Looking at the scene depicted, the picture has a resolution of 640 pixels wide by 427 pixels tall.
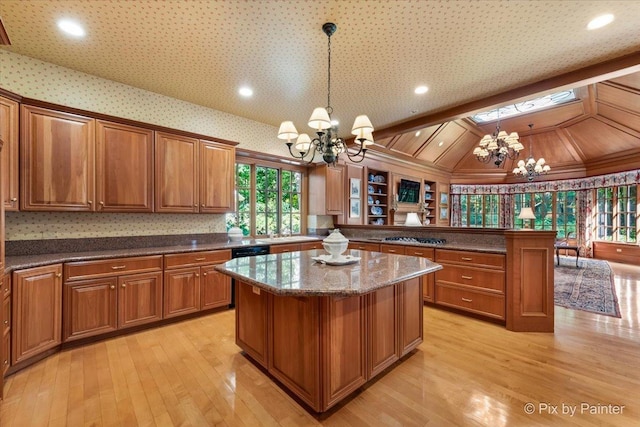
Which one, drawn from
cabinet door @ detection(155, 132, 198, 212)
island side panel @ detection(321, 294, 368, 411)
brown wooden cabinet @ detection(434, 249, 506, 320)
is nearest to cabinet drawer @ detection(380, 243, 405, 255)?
brown wooden cabinet @ detection(434, 249, 506, 320)

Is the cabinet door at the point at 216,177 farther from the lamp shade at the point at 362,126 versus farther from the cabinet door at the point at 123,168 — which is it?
the lamp shade at the point at 362,126

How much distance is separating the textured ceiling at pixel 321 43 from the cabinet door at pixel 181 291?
2.37 m

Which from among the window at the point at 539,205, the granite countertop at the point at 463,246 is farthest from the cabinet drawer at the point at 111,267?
the window at the point at 539,205

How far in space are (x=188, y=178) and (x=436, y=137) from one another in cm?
623

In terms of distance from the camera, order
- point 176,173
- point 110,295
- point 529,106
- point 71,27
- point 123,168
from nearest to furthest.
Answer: point 71,27 → point 110,295 → point 123,168 → point 176,173 → point 529,106

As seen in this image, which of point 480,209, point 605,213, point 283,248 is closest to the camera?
point 283,248

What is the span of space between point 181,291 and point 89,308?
862 millimetres

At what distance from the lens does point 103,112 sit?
3270 mm

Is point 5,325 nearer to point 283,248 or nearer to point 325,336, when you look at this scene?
point 325,336

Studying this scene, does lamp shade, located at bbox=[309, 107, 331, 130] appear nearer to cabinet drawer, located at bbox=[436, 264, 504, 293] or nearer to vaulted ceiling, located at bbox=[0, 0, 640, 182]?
vaulted ceiling, located at bbox=[0, 0, 640, 182]

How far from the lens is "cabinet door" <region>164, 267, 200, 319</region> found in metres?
3.23

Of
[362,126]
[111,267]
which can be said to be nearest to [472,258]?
[362,126]

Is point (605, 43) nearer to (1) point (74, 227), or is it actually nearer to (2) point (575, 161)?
(1) point (74, 227)

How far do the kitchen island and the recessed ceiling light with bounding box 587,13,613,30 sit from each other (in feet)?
8.01
